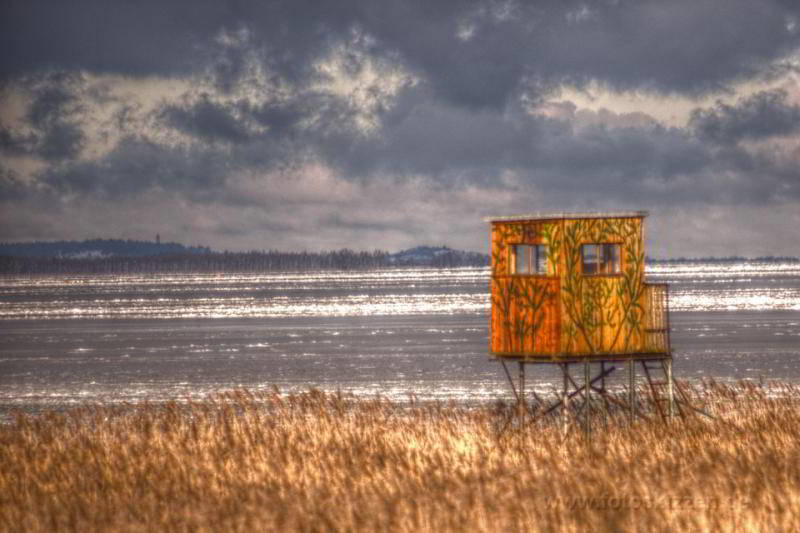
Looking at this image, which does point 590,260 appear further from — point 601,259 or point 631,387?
point 631,387

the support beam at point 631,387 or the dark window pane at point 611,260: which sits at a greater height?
the dark window pane at point 611,260

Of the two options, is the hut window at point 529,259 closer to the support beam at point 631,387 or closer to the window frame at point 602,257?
the window frame at point 602,257

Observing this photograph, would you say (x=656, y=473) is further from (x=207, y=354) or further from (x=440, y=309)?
(x=440, y=309)

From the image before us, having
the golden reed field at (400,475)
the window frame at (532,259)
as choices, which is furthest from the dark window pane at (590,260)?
the golden reed field at (400,475)

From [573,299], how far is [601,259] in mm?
1364

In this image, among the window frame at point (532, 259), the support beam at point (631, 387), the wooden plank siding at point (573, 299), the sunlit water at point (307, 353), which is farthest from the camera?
the sunlit water at point (307, 353)

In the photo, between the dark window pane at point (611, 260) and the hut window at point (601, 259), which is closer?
the hut window at point (601, 259)

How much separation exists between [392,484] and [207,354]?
61888mm

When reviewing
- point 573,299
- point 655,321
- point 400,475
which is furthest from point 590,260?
point 400,475

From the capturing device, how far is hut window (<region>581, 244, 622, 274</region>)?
29.1 meters

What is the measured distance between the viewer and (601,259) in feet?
95.9

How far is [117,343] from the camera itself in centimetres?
9681

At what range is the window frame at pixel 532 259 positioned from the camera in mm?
29016

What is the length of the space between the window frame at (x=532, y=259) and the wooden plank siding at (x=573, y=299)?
73mm
